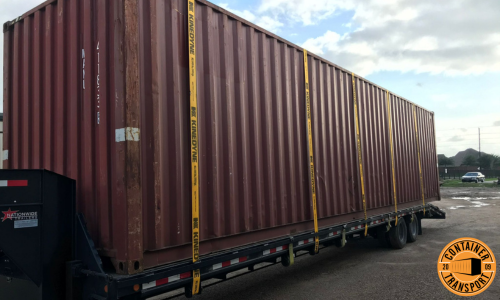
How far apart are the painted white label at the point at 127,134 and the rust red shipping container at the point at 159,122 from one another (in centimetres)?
1

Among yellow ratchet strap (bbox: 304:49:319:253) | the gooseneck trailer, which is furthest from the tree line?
the gooseneck trailer

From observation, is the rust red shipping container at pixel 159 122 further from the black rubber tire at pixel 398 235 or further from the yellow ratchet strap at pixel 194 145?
the black rubber tire at pixel 398 235

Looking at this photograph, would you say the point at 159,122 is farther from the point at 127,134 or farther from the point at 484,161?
the point at 484,161

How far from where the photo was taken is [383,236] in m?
9.40

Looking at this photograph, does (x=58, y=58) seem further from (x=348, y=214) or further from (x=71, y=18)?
(x=348, y=214)

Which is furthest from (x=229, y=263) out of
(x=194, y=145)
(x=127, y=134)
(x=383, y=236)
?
(x=383, y=236)

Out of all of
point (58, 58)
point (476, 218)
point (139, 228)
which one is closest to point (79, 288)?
point (139, 228)

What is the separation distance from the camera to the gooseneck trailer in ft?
11.5

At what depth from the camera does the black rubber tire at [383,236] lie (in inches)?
352

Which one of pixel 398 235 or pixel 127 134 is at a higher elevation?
pixel 127 134

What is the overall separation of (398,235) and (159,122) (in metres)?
7.67

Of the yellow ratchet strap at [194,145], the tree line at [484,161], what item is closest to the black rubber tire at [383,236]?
the yellow ratchet strap at [194,145]

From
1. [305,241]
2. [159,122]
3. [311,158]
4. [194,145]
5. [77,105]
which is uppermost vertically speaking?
[77,105]

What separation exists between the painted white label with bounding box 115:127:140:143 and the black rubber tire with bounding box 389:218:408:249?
767 centimetres
